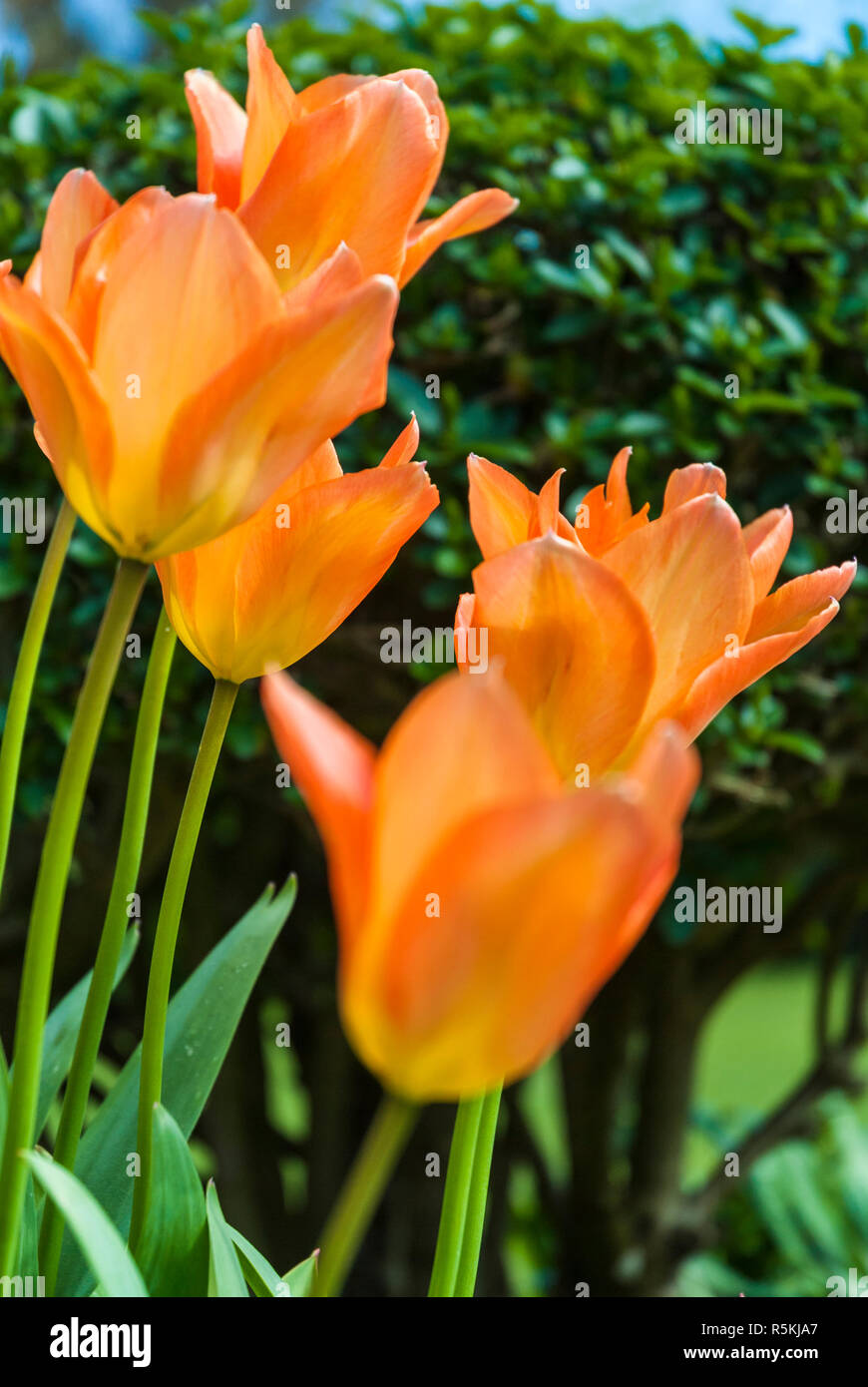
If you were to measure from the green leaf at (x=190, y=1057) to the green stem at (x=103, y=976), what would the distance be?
0.06m

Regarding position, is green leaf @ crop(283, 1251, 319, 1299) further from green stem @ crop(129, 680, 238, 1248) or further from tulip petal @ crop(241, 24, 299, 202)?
tulip petal @ crop(241, 24, 299, 202)

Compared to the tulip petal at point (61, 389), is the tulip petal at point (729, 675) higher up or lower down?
lower down

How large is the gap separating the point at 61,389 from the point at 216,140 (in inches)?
4.7

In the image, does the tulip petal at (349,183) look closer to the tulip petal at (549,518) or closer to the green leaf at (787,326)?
the tulip petal at (549,518)

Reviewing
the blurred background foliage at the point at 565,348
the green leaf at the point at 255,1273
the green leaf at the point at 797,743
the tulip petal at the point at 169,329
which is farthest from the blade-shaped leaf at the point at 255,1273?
the green leaf at the point at 797,743

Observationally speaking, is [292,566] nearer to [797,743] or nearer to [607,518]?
[607,518]

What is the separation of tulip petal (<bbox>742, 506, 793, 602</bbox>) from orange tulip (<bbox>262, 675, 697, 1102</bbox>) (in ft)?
0.49

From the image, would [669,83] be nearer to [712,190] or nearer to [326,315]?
[712,190]

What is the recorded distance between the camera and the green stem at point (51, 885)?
0.89ft

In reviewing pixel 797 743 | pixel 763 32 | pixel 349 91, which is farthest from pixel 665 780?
pixel 763 32

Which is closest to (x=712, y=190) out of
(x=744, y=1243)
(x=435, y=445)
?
(x=435, y=445)

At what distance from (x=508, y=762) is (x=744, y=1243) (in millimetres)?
2232

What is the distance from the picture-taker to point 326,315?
262 millimetres

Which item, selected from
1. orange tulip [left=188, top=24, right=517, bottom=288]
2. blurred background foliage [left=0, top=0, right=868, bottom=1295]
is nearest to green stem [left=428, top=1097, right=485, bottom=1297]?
orange tulip [left=188, top=24, right=517, bottom=288]
